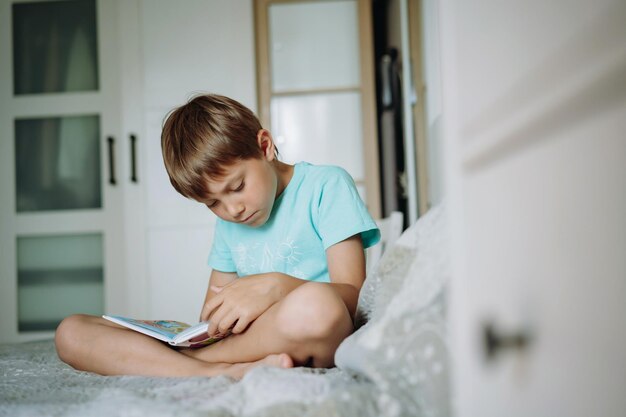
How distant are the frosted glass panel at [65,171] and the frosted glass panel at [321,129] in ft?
3.01

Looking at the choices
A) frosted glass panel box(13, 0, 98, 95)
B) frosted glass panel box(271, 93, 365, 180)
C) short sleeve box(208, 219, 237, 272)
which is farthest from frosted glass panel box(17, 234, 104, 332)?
short sleeve box(208, 219, 237, 272)

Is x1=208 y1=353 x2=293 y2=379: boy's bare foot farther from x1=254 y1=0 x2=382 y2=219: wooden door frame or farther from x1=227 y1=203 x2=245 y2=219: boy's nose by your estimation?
x1=254 y1=0 x2=382 y2=219: wooden door frame

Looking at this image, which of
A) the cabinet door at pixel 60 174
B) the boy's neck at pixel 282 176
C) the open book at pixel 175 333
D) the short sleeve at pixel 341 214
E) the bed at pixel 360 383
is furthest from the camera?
the cabinet door at pixel 60 174

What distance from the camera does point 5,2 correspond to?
2.94m

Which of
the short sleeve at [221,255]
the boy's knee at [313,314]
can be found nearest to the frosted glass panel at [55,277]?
the short sleeve at [221,255]

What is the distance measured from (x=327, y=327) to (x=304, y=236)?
1.32 feet

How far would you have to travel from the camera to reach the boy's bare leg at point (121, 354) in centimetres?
88

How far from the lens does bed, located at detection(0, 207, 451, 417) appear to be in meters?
0.53

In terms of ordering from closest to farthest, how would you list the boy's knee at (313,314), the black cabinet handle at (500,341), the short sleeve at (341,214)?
the black cabinet handle at (500,341) < the boy's knee at (313,314) < the short sleeve at (341,214)

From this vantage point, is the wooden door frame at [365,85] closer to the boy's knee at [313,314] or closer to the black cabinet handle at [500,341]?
the boy's knee at [313,314]

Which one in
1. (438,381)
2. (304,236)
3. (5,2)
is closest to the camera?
(438,381)

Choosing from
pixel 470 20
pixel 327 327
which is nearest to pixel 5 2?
pixel 327 327

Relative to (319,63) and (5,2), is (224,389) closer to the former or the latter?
(319,63)

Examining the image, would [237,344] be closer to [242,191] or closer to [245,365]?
[245,365]
